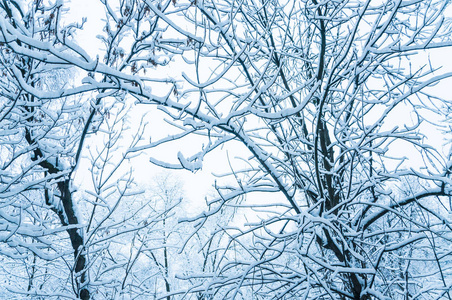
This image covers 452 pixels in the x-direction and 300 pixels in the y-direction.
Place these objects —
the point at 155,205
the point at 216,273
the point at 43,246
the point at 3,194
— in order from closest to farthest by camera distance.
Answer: the point at 216,273
the point at 3,194
the point at 43,246
the point at 155,205

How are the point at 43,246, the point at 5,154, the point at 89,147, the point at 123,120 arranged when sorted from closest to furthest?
the point at 43,246 → the point at 89,147 → the point at 123,120 → the point at 5,154

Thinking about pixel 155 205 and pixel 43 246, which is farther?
pixel 155 205

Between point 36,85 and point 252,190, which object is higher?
point 36,85

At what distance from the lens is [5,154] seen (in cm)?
616

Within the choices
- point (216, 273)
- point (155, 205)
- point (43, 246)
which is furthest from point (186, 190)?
point (216, 273)

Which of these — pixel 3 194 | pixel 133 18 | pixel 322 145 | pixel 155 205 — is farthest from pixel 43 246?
pixel 155 205

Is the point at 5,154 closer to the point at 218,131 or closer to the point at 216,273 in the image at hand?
the point at 218,131

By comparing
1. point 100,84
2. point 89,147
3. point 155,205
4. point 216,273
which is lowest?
point 216,273

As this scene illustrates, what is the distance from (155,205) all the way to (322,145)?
413 inches

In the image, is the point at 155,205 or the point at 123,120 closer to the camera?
the point at 123,120

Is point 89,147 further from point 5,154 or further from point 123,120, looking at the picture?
point 5,154

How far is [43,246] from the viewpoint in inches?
122

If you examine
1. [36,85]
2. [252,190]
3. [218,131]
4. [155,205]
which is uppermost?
[155,205]

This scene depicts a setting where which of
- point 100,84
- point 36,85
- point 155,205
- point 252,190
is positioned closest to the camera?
point 100,84
